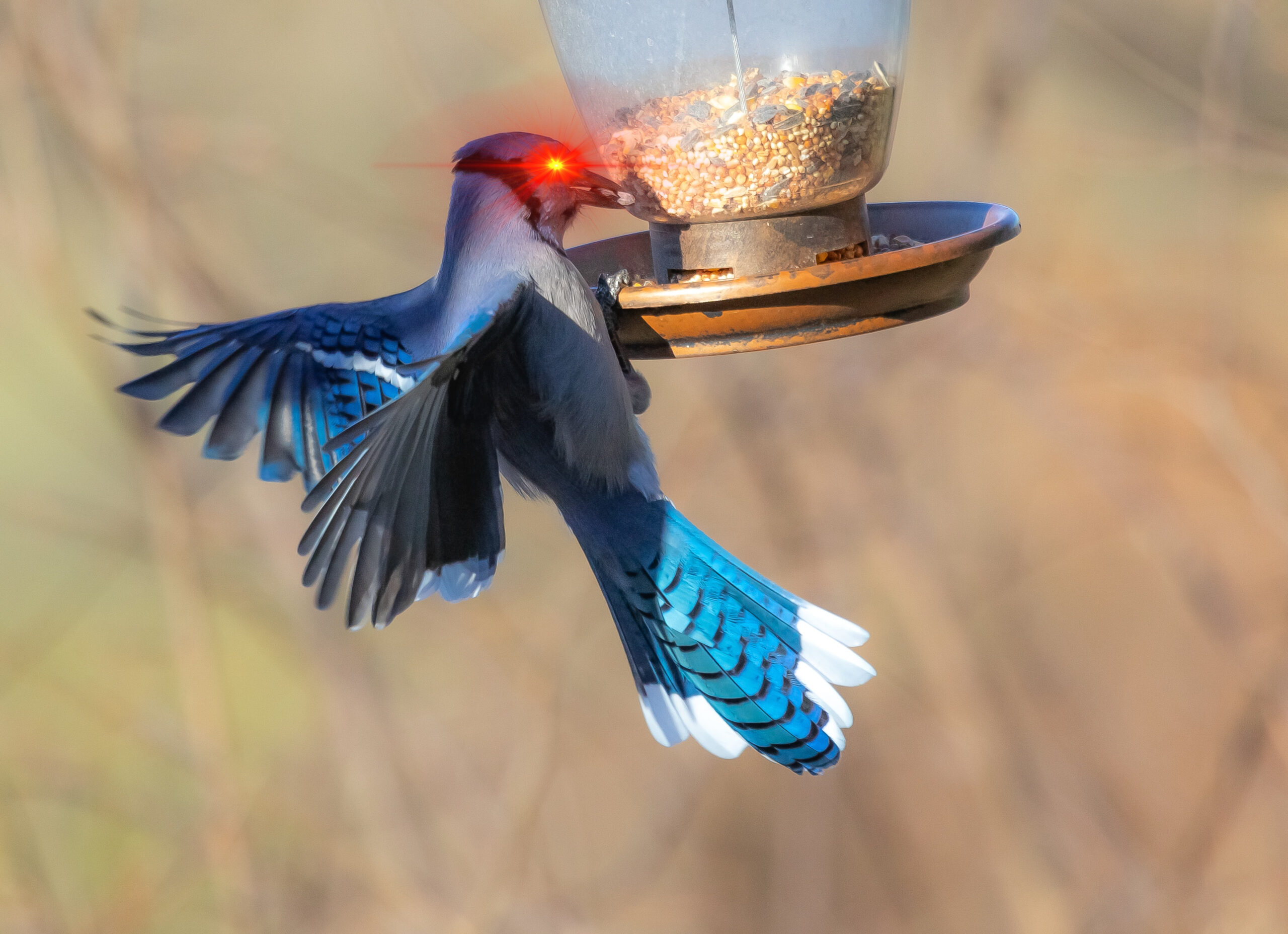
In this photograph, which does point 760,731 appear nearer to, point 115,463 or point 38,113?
point 38,113

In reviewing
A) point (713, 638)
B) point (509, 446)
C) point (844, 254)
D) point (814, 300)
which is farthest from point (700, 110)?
point (713, 638)

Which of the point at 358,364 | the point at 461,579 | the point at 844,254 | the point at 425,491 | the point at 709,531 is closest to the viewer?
the point at 425,491

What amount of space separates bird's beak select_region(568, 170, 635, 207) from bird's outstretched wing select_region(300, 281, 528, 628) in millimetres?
239

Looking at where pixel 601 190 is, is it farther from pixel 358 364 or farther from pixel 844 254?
pixel 358 364

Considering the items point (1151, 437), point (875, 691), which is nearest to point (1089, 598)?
point (1151, 437)

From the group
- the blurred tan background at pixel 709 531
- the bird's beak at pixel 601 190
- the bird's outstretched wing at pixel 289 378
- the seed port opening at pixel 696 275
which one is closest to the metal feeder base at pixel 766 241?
the seed port opening at pixel 696 275

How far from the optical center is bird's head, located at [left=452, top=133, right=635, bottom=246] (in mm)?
1947

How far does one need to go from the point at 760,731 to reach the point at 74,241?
3.63 meters

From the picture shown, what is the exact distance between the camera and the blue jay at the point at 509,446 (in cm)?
175

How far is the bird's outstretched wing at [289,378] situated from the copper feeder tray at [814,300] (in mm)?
654

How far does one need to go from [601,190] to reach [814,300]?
0.55 m

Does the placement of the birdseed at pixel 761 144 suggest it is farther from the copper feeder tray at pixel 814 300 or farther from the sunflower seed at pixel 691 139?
the copper feeder tray at pixel 814 300

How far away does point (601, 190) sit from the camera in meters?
1.94

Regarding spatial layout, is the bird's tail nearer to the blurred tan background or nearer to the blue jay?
the blue jay
